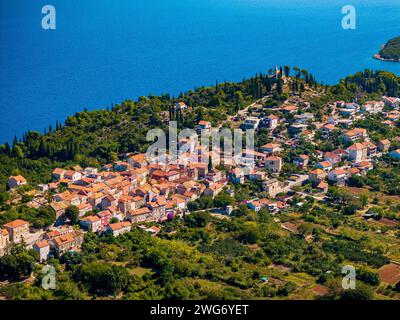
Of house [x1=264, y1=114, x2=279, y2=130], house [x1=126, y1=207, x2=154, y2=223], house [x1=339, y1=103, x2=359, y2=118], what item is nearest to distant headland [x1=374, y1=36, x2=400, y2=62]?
house [x1=339, y1=103, x2=359, y2=118]

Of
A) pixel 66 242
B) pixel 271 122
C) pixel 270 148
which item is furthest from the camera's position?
pixel 271 122

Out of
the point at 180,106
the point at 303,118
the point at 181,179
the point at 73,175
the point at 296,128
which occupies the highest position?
the point at 180,106

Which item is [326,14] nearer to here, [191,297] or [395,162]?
[395,162]

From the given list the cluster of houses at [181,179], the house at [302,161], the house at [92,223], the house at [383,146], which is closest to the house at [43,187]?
the cluster of houses at [181,179]

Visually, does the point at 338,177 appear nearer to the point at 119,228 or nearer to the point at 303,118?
the point at 303,118

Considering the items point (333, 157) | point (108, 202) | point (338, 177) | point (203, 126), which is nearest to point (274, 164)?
point (338, 177)

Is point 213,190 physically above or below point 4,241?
above
